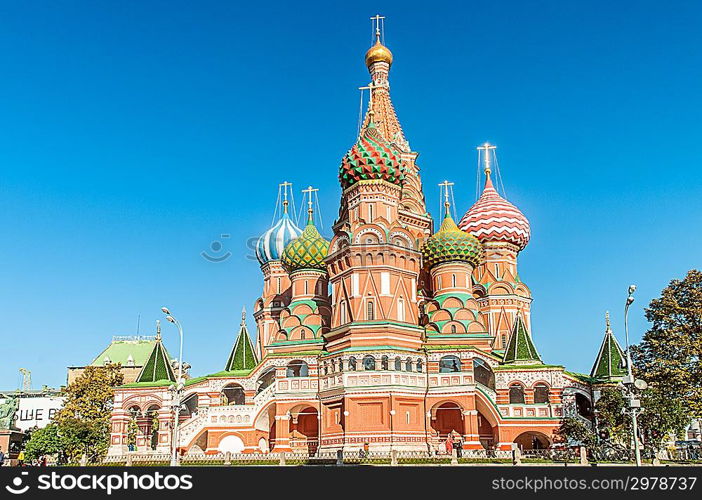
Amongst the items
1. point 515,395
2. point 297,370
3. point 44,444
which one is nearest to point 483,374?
point 515,395

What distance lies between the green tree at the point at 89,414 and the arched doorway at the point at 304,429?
436 inches

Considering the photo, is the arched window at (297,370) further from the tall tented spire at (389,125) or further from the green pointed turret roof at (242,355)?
the tall tented spire at (389,125)

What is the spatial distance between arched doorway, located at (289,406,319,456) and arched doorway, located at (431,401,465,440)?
20.9ft

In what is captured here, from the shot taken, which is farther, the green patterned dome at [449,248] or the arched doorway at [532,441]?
the green patterned dome at [449,248]

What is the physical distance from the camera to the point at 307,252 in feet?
145

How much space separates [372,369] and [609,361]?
1339 cm

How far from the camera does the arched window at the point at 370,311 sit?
3653cm

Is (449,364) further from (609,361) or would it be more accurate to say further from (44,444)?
(44,444)

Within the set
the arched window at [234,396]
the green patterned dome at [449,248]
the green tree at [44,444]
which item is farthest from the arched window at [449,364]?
the green tree at [44,444]

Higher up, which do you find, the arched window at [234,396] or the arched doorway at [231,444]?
the arched window at [234,396]

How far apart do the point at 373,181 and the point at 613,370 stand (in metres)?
16.4

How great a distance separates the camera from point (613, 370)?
3847cm
